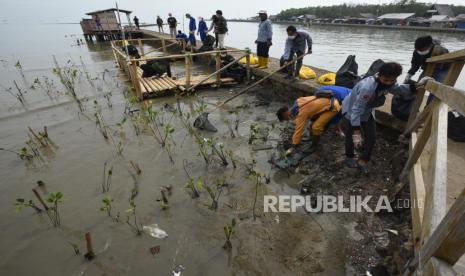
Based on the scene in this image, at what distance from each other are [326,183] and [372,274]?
1.39 metres

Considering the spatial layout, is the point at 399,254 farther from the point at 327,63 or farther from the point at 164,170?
the point at 327,63

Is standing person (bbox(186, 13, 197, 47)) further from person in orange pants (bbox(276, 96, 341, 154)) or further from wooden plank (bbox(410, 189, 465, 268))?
wooden plank (bbox(410, 189, 465, 268))

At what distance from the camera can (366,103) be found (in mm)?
3119

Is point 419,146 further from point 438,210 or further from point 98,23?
point 98,23


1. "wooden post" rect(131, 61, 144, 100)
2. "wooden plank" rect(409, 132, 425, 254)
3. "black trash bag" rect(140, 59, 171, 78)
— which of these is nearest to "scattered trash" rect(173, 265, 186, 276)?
"wooden plank" rect(409, 132, 425, 254)

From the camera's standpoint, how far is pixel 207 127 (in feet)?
18.3

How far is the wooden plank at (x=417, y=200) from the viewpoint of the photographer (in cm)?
211

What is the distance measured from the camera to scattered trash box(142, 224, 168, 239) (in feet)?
10.00

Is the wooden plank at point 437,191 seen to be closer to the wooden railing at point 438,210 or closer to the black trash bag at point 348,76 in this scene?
the wooden railing at point 438,210

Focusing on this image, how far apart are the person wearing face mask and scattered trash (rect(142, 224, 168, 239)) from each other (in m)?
2.73

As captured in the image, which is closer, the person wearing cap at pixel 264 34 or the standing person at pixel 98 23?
the person wearing cap at pixel 264 34

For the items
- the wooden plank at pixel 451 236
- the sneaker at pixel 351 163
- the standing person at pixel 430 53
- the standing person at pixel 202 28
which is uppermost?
the standing person at pixel 202 28

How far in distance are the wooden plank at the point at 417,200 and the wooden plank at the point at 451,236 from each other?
27.0 inches

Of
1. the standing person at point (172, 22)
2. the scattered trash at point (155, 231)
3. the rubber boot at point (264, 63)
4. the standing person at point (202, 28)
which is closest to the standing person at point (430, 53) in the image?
the scattered trash at point (155, 231)
